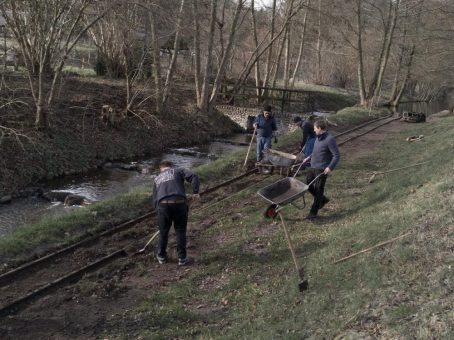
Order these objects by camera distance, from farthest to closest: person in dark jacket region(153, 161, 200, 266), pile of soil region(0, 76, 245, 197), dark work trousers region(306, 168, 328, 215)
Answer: pile of soil region(0, 76, 245, 197) < dark work trousers region(306, 168, 328, 215) < person in dark jacket region(153, 161, 200, 266)

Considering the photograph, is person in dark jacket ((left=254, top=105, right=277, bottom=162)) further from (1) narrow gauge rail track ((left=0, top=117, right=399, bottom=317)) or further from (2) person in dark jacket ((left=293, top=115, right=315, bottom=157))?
(1) narrow gauge rail track ((left=0, top=117, right=399, bottom=317))

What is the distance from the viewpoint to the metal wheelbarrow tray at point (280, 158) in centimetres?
1381

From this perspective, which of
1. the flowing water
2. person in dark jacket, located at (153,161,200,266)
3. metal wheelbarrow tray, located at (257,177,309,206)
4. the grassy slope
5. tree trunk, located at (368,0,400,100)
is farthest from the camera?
tree trunk, located at (368,0,400,100)

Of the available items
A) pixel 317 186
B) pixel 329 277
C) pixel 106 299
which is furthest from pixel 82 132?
pixel 329 277

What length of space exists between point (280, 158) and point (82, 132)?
33.3ft

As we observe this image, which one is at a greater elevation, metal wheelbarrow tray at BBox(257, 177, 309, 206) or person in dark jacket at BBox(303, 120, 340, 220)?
person in dark jacket at BBox(303, 120, 340, 220)

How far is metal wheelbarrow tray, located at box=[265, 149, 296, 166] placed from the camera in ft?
45.3

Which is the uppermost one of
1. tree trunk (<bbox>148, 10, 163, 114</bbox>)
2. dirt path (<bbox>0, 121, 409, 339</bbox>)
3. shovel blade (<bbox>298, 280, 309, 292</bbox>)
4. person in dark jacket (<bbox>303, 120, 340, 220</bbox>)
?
tree trunk (<bbox>148, 10, 163, 114</bbox>)

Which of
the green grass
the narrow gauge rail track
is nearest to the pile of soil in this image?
the green grass

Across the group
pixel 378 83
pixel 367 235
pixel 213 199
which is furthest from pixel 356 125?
pixel 367 235

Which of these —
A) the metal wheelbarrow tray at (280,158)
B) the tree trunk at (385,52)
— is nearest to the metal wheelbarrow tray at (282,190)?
the metal wheelbarrow tray at (280,158)

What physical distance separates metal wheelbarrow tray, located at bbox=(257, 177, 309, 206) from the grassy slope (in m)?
0.78

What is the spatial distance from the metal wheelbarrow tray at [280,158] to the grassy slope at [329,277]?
8.34ft

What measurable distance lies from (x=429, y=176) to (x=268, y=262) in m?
5.08
